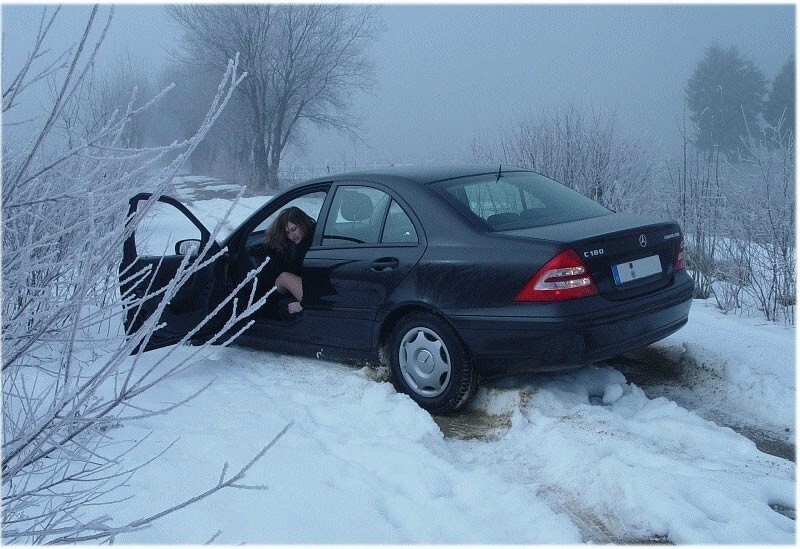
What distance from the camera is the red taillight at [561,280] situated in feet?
13.4

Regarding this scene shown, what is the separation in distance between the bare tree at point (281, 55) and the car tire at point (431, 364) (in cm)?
3713

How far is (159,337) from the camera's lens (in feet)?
19.1

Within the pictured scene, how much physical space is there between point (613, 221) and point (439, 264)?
1088 mm

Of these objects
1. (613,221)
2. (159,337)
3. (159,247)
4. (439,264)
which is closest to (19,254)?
(439,264)

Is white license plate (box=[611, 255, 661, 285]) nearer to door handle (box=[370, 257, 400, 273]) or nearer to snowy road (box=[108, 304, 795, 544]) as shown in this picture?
snowy road (box=[108, 304, 795, 544])

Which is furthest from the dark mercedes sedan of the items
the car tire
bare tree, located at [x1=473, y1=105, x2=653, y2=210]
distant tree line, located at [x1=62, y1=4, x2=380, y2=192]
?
distant tree line, located at [x1=62, y1=4, x2=380, y2=192]

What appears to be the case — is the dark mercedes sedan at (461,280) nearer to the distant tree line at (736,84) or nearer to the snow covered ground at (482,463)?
the snow covered ground at (482,463)

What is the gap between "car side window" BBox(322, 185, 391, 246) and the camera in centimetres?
504

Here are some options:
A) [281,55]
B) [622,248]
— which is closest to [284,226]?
[622,248]

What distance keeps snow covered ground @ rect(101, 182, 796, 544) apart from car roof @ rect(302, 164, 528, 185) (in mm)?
1302

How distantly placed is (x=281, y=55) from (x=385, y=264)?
39210 mm

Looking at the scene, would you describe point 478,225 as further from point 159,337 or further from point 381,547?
point 159,337

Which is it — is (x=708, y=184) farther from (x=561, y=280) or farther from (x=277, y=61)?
(x=277, y=61)

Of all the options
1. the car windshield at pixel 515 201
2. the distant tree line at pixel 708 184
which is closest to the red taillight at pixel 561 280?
the car windshield at pixel 515 201
